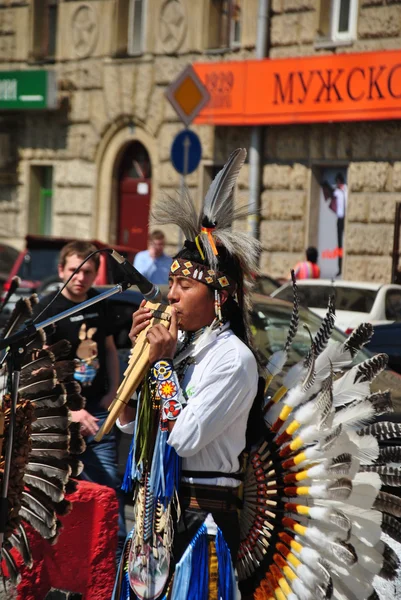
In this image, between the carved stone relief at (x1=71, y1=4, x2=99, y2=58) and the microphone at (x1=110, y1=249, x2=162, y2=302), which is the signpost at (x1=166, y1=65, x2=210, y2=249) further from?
the carved stone relief at (x1=71, y1=4, x2=99, y2=58)

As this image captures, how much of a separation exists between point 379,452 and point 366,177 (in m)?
14.0

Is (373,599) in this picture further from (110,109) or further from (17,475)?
(110,109)

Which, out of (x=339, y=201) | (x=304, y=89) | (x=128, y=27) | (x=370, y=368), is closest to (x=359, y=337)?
(x=370, y=368)

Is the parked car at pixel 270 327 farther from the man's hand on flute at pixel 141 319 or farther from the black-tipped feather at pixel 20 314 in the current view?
the man's hand on flute at pixel 141 319

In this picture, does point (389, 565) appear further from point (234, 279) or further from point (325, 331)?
point (234, 279)

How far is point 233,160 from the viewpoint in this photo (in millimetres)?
3984

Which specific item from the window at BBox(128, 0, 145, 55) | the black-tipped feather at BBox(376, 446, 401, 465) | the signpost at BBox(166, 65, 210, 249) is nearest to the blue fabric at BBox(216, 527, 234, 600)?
the black-tipped feather at BBox(376, 446, 401, 465)

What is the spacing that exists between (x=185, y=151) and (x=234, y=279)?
8.86 m

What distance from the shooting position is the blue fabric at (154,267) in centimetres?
1228

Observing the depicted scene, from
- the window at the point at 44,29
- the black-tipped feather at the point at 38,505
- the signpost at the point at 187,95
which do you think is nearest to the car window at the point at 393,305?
the signpost at the point at 187,95

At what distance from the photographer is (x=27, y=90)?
923 inches

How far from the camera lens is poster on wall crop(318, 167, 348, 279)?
18297 mm

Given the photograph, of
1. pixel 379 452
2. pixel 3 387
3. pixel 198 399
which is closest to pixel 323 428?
pixel 379 452

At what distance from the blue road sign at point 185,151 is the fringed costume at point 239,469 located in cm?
867
